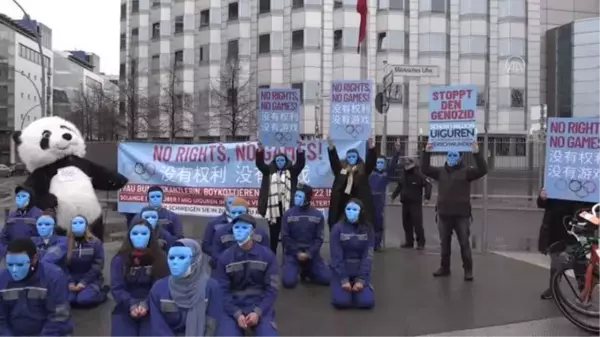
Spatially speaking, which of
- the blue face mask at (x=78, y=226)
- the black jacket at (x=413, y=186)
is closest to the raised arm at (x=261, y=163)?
the black jacket at (x=413, y=186)

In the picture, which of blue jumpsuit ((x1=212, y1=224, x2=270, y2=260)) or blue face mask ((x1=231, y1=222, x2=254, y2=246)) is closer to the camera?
blue face mask ((x1=231, y1=222, x2=254, y2=246))

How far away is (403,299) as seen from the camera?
7.27m

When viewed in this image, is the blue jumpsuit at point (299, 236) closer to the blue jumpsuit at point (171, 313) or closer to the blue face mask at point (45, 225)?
the blue face mask at point (45, 225)

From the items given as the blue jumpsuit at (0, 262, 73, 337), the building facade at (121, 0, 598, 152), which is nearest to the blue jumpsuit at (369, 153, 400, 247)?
the blue jumpsuit at (0, 262, 73, 337)

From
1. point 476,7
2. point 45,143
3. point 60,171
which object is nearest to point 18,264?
point 60,171

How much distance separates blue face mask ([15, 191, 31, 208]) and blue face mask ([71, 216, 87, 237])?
106 centimetres

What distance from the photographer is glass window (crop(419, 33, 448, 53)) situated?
1746 inches

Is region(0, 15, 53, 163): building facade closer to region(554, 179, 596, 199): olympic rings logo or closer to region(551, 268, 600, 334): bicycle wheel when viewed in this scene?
region(554, 179, 596, 199): olympic rings logo

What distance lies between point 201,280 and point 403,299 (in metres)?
3.56

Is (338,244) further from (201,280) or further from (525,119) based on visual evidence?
(525,119)

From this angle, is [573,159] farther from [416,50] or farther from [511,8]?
[511,8]

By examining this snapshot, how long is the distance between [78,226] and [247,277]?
95.1 inches

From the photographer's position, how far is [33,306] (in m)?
4.41

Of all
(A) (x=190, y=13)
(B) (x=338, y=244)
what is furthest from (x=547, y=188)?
(A) (x=190, y=13)
